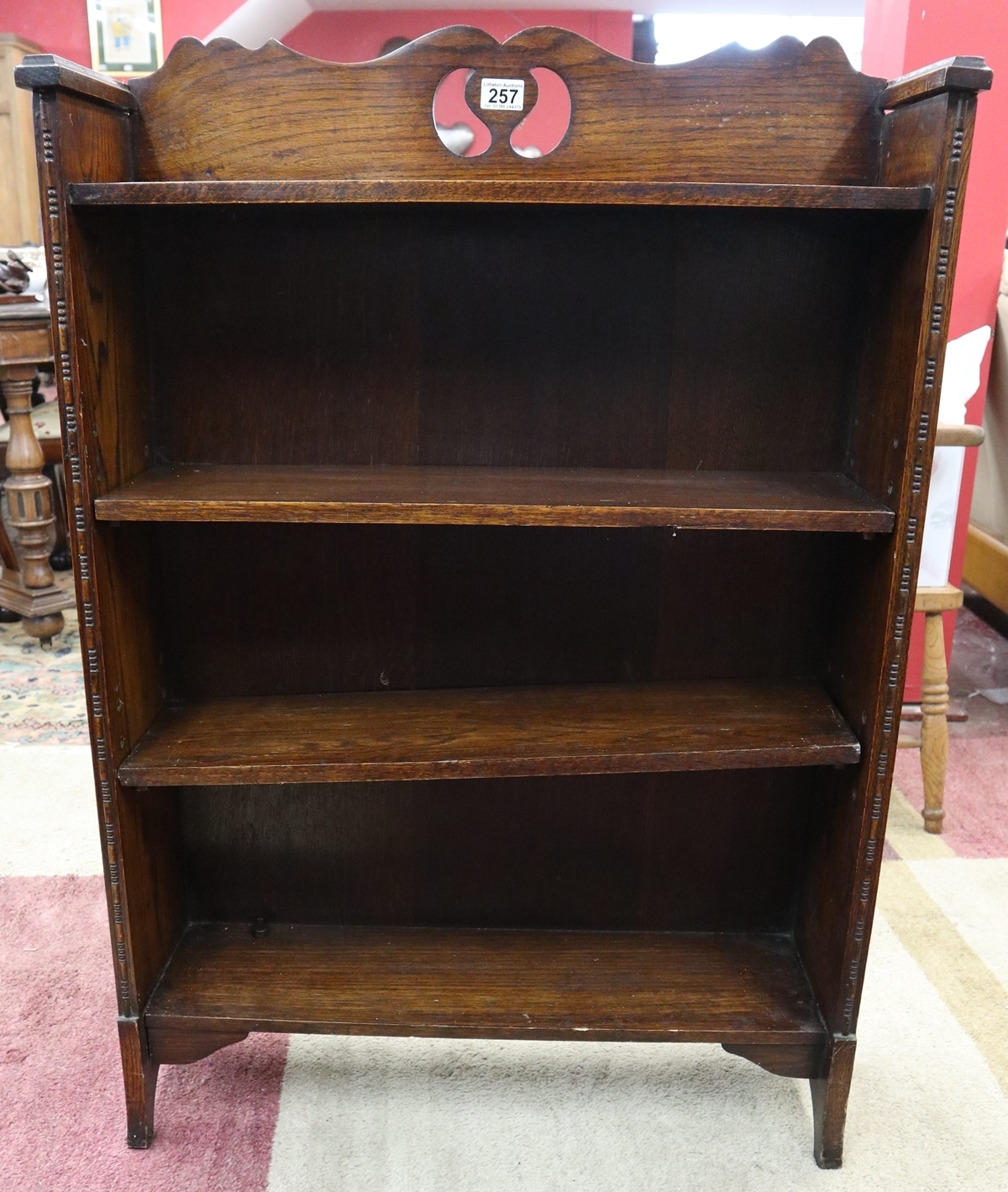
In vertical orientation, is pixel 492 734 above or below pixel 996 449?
below

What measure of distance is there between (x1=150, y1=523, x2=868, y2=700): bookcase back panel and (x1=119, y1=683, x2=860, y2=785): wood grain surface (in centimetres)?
4

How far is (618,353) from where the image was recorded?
1348 mm

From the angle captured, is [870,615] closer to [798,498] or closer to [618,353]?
[798,498]

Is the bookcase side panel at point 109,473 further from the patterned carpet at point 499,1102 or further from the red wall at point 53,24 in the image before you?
the red wall at point 53,24

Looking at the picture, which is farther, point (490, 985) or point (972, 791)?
point (972, 791)

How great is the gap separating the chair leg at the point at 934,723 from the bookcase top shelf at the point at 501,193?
4.37 feet

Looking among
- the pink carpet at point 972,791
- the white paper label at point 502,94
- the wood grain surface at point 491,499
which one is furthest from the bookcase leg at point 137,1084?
the pink carpet at point 972,791

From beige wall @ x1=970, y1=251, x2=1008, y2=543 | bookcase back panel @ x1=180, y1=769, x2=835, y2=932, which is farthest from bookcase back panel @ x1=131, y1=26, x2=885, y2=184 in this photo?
beige wall @ x1=970, y1=251, x2=1008, y2=543

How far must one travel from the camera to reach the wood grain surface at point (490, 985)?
1.38m

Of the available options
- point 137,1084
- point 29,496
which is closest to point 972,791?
point 137,1084

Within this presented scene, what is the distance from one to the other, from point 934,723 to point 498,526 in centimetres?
123

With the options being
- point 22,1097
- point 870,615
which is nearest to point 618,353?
point 870,615

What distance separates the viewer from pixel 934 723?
7.20 ft

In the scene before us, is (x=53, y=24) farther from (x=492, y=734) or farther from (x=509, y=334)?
(x=492, y=734)
